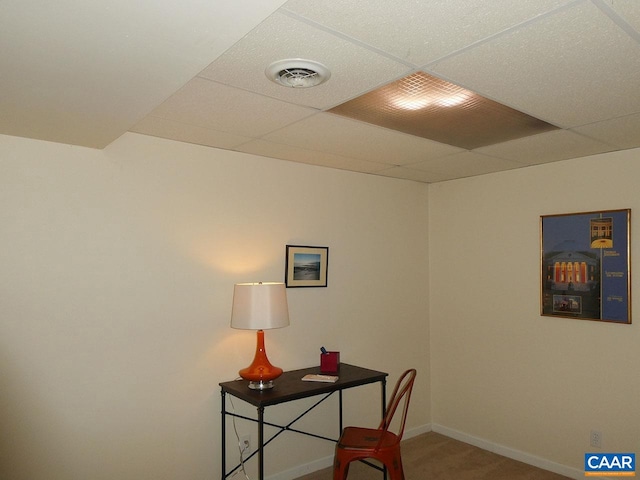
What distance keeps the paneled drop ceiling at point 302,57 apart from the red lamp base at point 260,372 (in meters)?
1.35

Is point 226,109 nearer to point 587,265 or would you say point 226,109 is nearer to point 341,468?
point 341,468

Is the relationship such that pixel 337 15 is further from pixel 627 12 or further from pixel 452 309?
pixel 452 309

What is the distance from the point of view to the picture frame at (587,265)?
313 cm

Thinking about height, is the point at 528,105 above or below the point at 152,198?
above

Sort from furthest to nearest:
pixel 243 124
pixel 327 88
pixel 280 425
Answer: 1. pixel 280 425
2. pixel 243 124
3. pixel 327 88

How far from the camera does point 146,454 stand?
274cm

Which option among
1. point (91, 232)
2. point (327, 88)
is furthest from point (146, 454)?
point (327, 88)

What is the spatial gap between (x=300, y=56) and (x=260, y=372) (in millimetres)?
1904

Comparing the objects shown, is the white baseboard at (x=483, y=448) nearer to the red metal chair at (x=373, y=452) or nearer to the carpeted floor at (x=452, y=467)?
the carpeted floor at (x=452, y=467)

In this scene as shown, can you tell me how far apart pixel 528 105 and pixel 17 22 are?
209 cm

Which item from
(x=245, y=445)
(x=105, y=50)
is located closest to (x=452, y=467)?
(x=245, y=445)

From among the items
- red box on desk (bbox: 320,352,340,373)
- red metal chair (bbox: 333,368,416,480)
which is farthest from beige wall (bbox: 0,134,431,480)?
red metal chair (bbox: 333,368,416,480)

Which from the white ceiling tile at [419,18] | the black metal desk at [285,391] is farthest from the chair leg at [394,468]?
the white ceiling tile at [419,18]

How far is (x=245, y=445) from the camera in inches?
123
